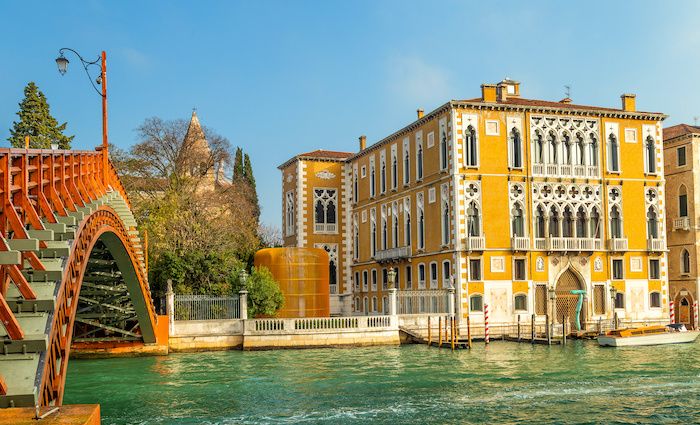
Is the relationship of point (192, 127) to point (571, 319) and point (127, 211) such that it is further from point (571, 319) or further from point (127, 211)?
point (127, 211)

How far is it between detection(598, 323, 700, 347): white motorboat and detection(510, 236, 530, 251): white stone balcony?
5448 mm

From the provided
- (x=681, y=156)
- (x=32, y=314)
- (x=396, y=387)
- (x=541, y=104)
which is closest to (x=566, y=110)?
(x=541, y=104)

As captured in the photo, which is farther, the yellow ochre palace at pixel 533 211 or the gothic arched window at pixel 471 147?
the gothic arched window at pixel 471 147

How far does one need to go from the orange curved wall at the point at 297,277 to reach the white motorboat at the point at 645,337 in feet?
41.8

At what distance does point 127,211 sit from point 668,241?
29.4m

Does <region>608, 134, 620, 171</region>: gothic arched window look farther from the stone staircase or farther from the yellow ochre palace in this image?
the stone staircase

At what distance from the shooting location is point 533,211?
35594 mm

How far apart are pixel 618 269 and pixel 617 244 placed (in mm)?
1203

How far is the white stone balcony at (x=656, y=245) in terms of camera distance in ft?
122

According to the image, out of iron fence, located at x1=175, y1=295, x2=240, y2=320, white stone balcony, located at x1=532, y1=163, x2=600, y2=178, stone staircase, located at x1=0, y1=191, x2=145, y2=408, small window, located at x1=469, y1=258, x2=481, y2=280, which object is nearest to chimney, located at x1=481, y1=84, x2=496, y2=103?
white stone balcony, located at x1=532, y1=163, x2=600, y2=178

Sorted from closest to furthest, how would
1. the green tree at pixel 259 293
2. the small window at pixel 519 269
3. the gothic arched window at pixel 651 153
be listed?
the green tree at pixel 259 293 → the small window at pixel 519 269 → the gothic arched window at pixel 651 153

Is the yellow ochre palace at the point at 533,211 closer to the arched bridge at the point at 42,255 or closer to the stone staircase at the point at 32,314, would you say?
the arched bridge at the point at 42,255

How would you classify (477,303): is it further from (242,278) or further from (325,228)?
(325,228)

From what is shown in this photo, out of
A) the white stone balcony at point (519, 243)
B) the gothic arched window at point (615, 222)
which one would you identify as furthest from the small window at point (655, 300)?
the white stone balcony at point (519, 243)
